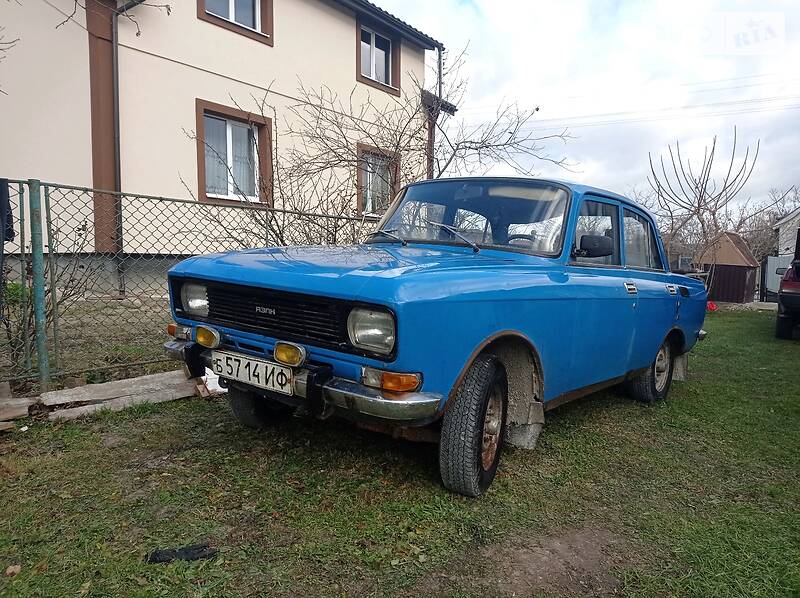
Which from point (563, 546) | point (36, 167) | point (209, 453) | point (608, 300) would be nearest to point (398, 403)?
point (563, 546)

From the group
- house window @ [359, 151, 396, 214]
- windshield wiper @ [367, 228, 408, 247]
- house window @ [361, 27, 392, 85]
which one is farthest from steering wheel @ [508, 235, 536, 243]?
house window @ [361, 27, 392, 85]

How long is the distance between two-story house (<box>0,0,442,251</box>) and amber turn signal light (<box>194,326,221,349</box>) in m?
3.34

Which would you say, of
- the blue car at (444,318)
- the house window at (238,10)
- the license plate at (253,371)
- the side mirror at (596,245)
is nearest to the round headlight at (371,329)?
the blue car at (444,318)

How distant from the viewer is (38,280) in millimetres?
3682

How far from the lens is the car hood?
89.5 inches

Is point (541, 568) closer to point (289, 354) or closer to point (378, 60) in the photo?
point (289, 354)

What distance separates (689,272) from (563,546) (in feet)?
12.0

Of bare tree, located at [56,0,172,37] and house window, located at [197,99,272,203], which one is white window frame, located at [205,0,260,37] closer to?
bare tree, located at [56,0,172,37]

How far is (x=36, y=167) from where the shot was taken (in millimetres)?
→ 7379

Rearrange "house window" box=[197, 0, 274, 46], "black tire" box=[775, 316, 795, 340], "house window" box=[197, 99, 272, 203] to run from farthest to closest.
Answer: "house window" box=[197, 0, 274, 46] < "house window" box=[197, 99, 272, 203] < "black tire" box=[775, 316, 795, 340]

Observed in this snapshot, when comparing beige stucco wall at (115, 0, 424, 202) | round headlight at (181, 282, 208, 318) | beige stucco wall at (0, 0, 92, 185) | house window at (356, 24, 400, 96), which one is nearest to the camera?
round headlight at (181, 282, 208, 318)

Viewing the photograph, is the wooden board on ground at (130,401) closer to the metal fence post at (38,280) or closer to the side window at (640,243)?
the metal fence post at (38,280)

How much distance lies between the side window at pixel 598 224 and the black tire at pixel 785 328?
271 inches

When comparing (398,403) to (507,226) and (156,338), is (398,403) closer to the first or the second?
(507,226)
